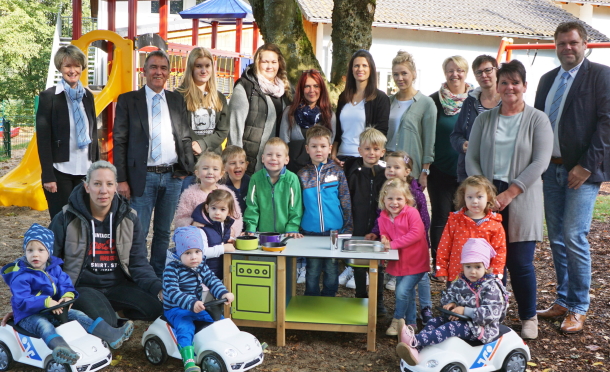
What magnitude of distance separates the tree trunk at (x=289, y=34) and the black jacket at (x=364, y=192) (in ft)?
9.41

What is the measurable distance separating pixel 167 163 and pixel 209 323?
155cm

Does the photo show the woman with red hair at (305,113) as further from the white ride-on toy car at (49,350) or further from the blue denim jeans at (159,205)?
the white ride-on toy car at (49,350)

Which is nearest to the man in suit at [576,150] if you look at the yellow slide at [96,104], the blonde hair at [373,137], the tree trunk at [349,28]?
the blonde hair at [373,137]

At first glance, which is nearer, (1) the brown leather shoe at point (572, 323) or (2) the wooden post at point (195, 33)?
(1) the brown leather shoe at point (572, 323)

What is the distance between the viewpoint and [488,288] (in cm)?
367

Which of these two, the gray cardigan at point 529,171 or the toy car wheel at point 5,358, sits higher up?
the gray cardigan at point 529,171

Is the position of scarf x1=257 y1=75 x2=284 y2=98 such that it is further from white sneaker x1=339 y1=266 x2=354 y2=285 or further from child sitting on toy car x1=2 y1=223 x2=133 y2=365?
child sitting on toy car x1=2 y1=223 x2=133 y2=365

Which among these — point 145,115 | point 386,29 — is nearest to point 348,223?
point 145,115

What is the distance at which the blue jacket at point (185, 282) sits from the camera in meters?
3.82

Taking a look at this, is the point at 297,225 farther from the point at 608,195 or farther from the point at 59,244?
the point at 608,195

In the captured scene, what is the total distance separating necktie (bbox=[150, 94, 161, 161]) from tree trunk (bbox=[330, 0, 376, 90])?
3205mm

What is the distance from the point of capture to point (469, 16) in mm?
21453

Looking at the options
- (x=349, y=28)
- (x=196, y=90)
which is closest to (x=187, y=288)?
(x=196, y=90)

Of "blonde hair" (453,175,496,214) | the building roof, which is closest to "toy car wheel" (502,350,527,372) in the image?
"blonde hair" (453,175,496,214)
